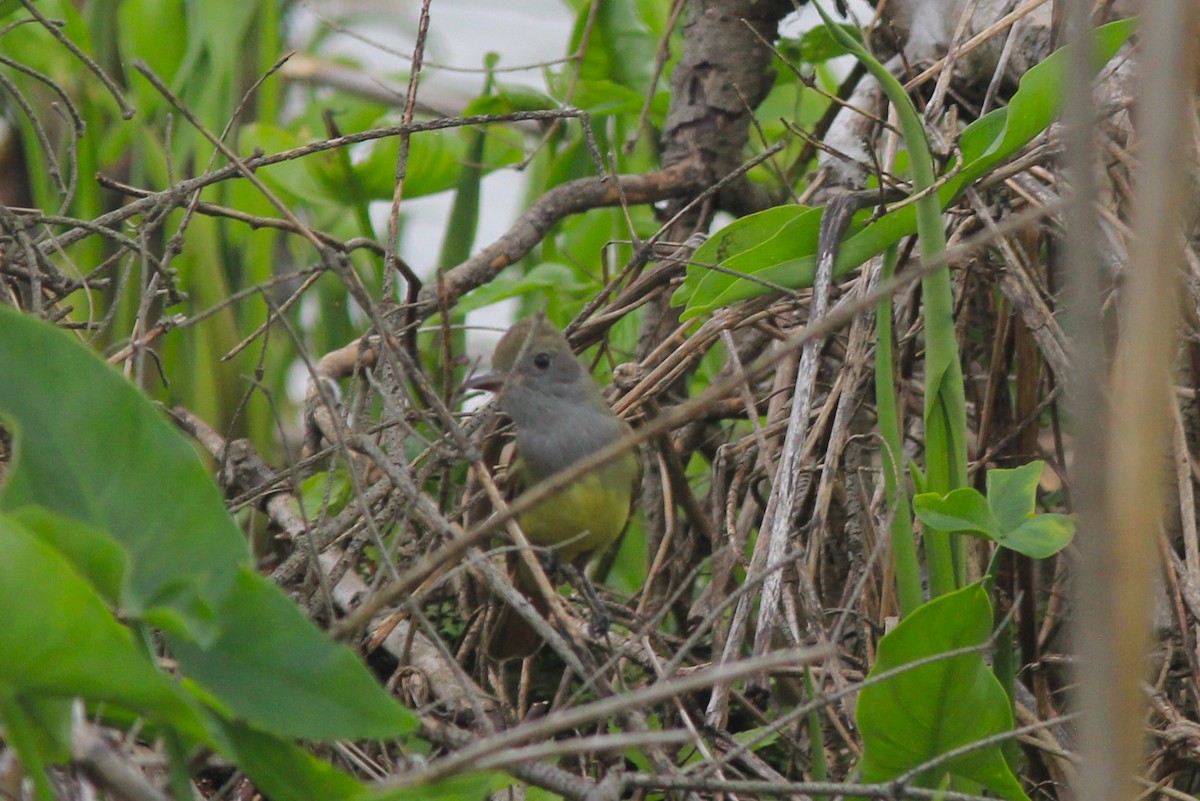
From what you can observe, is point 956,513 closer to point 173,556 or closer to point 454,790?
point 454,790

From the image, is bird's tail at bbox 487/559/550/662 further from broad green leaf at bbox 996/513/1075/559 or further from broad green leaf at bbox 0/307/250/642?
broad green leaf at bbox 0/307/250/642

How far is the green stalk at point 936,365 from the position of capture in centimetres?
182

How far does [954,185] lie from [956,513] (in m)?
0.51

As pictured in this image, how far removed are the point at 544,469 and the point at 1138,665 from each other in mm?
2124

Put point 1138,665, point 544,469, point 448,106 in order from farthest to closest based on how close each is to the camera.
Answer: point 448,106 → point 544,469 → point 1138,665

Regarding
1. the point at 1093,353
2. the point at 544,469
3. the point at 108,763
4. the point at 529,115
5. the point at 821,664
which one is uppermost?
the point at 529,115

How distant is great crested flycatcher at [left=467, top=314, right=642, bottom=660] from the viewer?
8.77 feet

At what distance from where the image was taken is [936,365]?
1848 millimetres

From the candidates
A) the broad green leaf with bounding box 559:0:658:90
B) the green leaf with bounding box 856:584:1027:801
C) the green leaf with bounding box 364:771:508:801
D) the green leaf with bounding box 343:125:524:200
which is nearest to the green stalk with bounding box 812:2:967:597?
the green leaf with bounding box 856:584:1027:801

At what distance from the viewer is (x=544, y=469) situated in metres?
2.77

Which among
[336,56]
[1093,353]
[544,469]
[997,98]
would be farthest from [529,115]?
[336,56]

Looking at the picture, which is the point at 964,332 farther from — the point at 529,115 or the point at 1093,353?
the point at 1093,353

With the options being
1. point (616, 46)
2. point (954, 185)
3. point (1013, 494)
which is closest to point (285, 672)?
point (1013, 494)

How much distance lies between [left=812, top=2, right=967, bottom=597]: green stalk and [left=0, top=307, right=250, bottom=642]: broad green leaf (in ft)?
3.33
